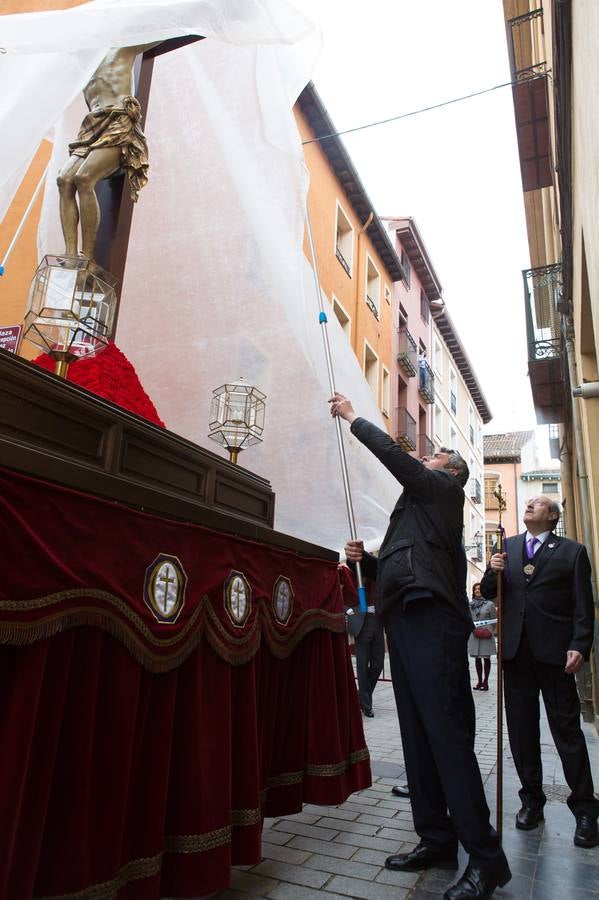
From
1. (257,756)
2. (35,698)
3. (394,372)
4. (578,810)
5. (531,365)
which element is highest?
(394,372)

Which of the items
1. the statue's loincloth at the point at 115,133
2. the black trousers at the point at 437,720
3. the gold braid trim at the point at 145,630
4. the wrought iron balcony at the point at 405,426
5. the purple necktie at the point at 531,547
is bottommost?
the black trousers at the point at 437,720

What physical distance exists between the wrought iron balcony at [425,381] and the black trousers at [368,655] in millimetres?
17567

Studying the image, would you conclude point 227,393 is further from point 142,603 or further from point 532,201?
point 532,201

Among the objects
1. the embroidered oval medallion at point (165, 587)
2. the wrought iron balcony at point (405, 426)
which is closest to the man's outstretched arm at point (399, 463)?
the embroidered oval medallion at point (165, 587)

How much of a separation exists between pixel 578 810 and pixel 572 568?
1.18 metres

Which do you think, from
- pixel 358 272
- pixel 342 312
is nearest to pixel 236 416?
pixel 342 312

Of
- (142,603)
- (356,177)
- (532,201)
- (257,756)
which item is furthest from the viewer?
(356,177)

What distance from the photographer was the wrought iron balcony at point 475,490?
31422 millimetres

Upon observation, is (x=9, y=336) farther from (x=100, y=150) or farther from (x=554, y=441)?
(x=554, y=441)

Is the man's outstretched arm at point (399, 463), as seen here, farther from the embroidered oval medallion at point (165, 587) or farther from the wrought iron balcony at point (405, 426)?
the wrought iron balcony at point (405, 426)

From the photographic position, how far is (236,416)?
3160mm

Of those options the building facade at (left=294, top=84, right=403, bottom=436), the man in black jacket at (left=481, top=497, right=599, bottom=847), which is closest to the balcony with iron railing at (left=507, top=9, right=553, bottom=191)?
the building facade at (left=294, top=84, right=403, bottom=436)

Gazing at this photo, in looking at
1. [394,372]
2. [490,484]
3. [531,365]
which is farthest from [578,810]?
[490,484]

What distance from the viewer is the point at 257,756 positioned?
7.42 feet
